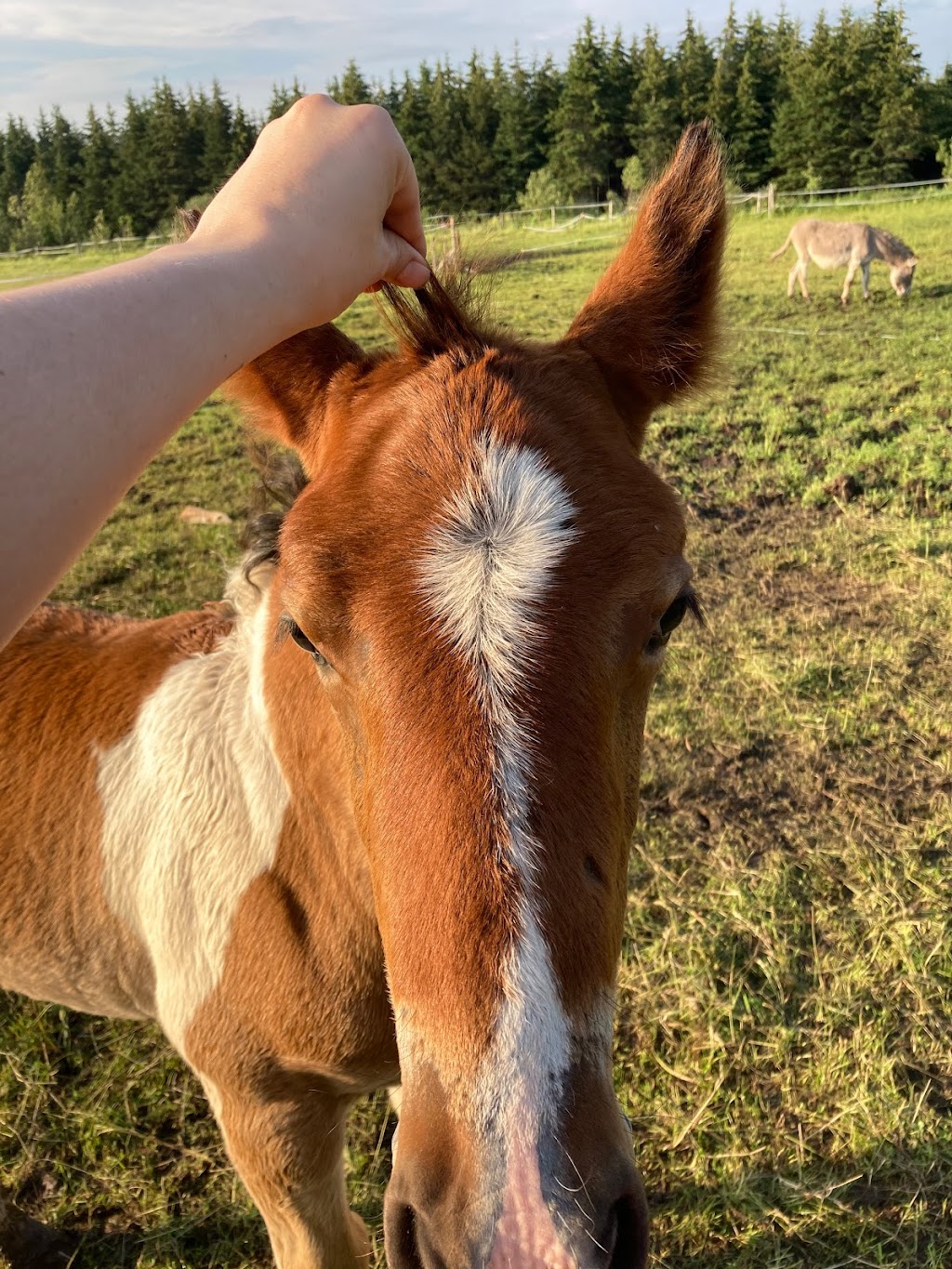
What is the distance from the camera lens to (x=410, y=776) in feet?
3.83

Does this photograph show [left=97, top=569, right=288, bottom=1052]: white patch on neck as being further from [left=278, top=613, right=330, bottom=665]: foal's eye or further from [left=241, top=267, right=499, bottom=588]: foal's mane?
[left=278, top=613, right=330, bottom=665]: foal's eye

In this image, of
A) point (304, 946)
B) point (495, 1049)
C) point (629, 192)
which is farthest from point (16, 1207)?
point (629, 192)

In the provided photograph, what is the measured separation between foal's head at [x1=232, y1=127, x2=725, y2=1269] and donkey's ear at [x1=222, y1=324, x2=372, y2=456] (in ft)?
0.36

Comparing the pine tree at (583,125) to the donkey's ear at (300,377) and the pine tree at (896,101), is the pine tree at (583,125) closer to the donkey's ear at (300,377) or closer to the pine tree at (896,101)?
the pine tree at (896,101)

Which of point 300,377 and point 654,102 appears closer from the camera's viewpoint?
point 300,377

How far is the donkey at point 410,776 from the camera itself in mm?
1027

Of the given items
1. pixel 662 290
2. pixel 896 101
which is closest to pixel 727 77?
pixel 896 101

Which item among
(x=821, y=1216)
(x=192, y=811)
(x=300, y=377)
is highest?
(x=300, y=377)

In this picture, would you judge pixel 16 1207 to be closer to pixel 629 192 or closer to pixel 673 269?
pixel 673 269

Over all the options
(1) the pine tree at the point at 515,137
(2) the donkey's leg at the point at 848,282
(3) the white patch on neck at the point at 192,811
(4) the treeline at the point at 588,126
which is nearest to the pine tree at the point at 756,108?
(4) the treeline at the point at 588,126

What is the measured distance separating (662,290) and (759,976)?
242 centimetres

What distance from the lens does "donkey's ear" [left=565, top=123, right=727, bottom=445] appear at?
1760 mm

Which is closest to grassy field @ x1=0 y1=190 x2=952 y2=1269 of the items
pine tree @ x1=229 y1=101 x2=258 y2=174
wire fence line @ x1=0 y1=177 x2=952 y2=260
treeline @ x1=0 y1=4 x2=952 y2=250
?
wire fence line @ x1=0 y1=177 x2=952 y2=260

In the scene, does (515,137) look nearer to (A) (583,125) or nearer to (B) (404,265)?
(A) (583,125)
